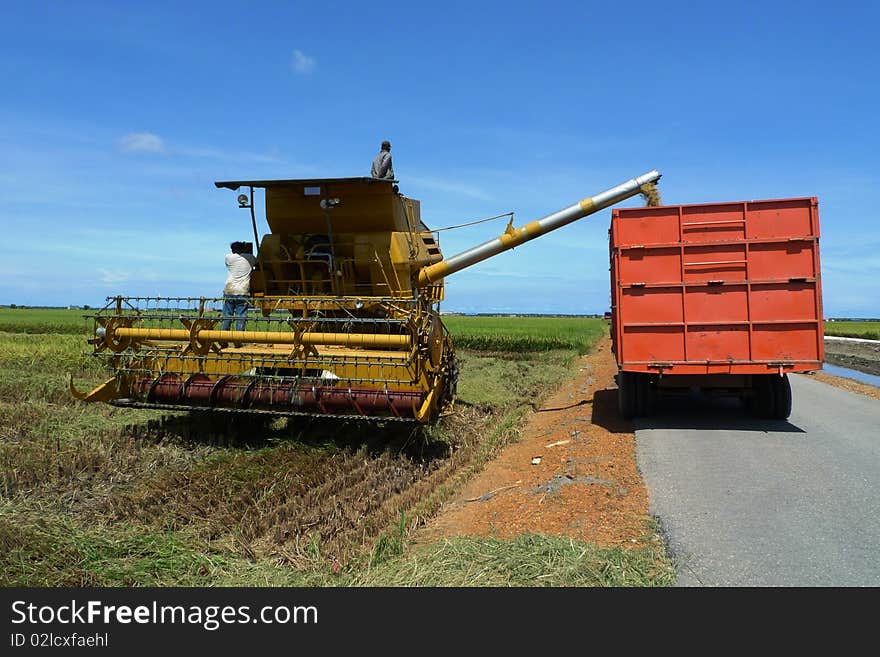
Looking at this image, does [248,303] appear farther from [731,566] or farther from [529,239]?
[731,566]

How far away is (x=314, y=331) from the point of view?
8453 mm

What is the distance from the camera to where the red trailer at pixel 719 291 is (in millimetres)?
8523

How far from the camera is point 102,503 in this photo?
5410 millimetres

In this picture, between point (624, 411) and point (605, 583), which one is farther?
point (624, 411)

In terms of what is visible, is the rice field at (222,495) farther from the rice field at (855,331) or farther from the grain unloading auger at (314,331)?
the rice field at (855,331)

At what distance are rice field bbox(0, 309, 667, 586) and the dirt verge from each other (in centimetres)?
30

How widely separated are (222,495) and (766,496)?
15.9 ft

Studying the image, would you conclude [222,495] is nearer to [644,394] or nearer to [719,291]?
[644,394]

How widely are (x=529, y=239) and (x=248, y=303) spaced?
4869 mm

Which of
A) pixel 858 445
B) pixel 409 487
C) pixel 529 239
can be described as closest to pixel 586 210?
pixel 529 239

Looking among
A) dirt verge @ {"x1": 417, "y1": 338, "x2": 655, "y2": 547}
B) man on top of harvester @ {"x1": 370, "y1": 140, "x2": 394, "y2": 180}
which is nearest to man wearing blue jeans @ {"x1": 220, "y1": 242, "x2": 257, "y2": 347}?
man on top of harvester @ {"x1": 370, "y1": 140, "x2": 394, "y2": 180}

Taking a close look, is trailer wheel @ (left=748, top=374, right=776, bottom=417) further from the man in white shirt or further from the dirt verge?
the man in white shirt

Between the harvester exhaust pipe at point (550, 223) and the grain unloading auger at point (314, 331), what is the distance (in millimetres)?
312

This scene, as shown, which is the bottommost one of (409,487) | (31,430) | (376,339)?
(409,487)
